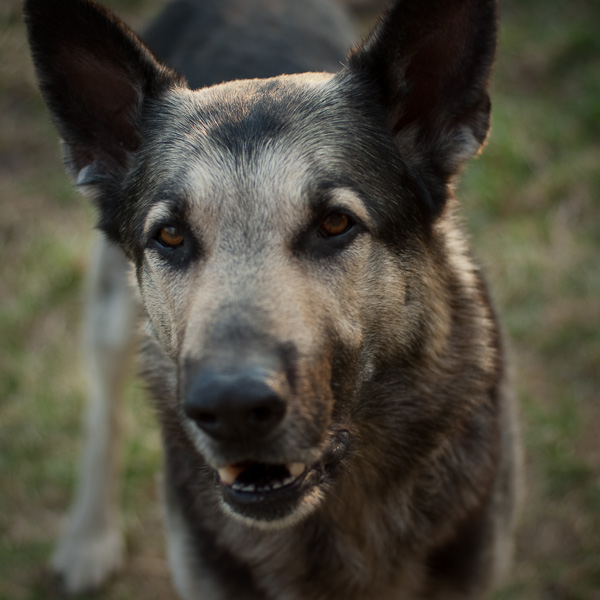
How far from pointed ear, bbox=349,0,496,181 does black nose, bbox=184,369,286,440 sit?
124cm

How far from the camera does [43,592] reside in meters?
4.47

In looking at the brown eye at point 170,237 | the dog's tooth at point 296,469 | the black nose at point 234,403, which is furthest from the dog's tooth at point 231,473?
the brown eye at point 170,237

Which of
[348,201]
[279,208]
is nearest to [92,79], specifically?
[279,208]

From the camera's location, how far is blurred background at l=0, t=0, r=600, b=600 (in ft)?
14.9

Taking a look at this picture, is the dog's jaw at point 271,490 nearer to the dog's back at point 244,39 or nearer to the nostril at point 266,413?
the nostril at point 266,413

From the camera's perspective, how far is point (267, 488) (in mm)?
2457

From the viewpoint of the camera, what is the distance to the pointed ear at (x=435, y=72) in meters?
2.73

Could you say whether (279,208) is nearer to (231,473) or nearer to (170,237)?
(170,237)

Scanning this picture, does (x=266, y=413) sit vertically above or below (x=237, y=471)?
above

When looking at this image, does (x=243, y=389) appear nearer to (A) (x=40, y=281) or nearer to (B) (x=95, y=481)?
(B) (x=95, y=481)

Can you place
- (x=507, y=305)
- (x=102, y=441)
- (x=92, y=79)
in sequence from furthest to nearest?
1. (x=507, y=305)
2. (x=102, y=441)
3. (x=92, y=79)

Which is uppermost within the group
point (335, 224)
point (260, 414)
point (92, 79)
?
point (92, 79)

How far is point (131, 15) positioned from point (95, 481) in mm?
5685

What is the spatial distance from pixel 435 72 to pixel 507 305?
128 inches
